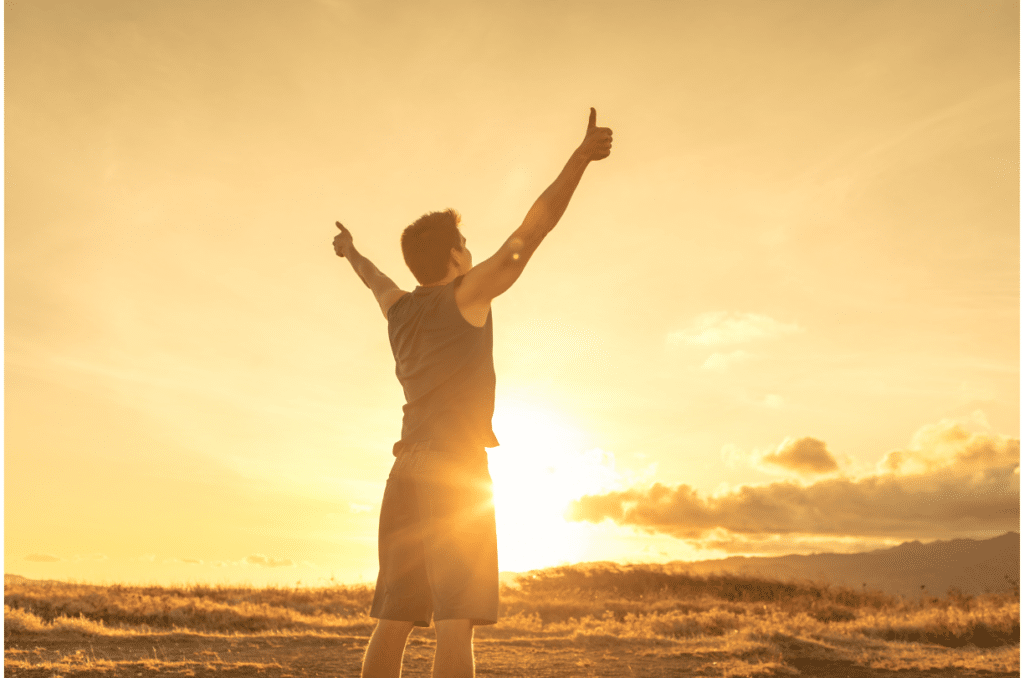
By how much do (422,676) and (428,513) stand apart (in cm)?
451

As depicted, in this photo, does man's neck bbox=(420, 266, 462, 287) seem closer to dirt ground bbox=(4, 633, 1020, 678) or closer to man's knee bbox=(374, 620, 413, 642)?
man's knee bbox=(374, 620, 413, 642)

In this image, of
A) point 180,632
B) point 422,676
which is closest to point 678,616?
point 422,676

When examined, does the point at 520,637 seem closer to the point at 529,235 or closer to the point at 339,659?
the point at 339,659

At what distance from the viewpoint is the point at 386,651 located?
2.83m

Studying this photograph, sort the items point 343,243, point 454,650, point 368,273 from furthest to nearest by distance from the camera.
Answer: point 343,243
point 368,273
point 454,650

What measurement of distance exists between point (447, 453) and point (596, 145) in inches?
52.1

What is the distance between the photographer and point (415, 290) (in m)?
3.13

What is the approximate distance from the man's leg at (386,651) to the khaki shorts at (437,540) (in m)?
0.04

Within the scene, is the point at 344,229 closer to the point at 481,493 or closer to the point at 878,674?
the point at 481,493

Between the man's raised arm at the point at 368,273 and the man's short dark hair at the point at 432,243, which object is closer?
the man's short dark hair at the point at 432,243

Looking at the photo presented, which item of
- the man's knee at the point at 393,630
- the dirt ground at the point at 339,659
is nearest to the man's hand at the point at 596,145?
the man's knee at the point at 393,630

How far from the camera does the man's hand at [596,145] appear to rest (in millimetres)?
2840

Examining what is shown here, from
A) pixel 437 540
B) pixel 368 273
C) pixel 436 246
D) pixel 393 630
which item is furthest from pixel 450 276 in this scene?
pixel 393 630

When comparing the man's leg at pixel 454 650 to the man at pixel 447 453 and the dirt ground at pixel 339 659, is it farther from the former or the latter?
the dirt ground at pixel 339 659
